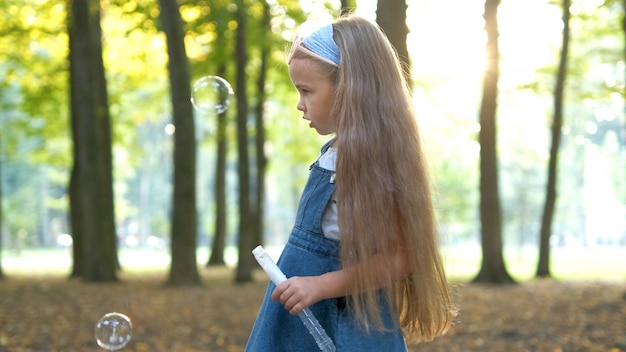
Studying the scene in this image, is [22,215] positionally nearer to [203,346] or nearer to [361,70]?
[203,346]

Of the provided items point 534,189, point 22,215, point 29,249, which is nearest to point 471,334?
point 534,189

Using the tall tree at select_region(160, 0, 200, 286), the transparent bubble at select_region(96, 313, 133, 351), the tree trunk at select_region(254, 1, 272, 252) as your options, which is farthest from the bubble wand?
the tree trunk at select_region(254, 1, 272, 252)

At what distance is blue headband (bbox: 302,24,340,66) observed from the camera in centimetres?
265

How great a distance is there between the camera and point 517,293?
14.9m

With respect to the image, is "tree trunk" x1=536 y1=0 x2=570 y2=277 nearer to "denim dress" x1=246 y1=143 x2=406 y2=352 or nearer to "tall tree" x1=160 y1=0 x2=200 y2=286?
"tall tree" x1=160 y1=0 x2=200 y2=286

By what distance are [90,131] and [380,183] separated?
1501 centimetres

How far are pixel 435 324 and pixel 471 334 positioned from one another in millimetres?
7465

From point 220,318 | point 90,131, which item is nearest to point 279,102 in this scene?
point 90,131

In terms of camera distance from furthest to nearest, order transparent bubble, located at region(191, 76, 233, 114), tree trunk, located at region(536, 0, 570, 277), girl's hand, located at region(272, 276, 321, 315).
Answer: tree trunk, located at region(536, 0, 570, 277), transparent bubble, located at region(191, 76, 233, 114), girl's hand, located at region(272, 276, 321, 315)

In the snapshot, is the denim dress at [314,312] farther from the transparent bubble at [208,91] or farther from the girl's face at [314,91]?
the transparent bubble at [208,91]

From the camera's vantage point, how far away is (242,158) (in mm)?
18375

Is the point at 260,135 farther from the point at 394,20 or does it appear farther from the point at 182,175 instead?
the point at 394,20

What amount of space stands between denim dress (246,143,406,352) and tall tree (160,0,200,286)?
40.0 feet

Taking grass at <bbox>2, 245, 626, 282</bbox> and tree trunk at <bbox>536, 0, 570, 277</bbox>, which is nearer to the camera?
tree trunk at <bbox>536, 0, 570, 277</bbox>
